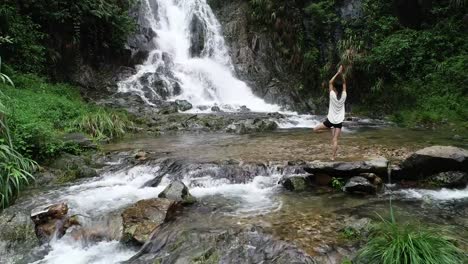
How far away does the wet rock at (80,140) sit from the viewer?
9.55 metres

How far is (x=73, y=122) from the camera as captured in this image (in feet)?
38.3

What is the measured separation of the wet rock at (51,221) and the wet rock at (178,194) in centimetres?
143

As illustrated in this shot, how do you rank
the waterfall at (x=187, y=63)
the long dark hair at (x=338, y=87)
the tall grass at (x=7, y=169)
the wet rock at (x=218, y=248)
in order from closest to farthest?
the wet rock at (x=218, y=248)
the tall grass at (x=7, y=169)
the long dark hair at (x=338, y=87)
the waterfall at (x=187, y=63)

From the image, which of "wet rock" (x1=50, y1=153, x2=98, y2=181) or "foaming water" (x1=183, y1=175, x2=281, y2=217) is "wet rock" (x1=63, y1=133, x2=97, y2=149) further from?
"foaming water" (x1=183, y1=175, x2=281, y2=217)

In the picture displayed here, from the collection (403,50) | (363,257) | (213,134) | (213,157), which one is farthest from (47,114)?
(403,50)

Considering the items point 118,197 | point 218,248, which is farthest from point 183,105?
point 218,248

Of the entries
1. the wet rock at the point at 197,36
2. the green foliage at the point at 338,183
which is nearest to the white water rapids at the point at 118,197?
the green foliage at the point at 338,183

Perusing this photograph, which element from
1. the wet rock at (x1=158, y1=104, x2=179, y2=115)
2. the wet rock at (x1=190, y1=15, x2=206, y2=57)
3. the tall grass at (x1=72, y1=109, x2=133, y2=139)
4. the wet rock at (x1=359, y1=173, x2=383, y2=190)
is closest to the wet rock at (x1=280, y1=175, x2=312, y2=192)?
the wet rock at (x1=359, y1=173, x2=383, y2=190)

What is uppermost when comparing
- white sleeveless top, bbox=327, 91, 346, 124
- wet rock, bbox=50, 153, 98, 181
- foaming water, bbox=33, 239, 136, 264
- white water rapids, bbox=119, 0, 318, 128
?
white water rapids, bbox=119, 0, 318, 128

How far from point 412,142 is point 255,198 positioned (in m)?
5.96

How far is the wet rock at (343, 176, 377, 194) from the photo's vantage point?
6.40 meters

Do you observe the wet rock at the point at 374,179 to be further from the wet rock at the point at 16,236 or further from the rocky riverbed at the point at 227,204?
the wet rock at the point at 16,236

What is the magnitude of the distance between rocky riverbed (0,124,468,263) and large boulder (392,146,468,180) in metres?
0.02

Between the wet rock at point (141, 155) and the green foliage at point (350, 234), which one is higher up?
the wet rock at point (141, 155)
